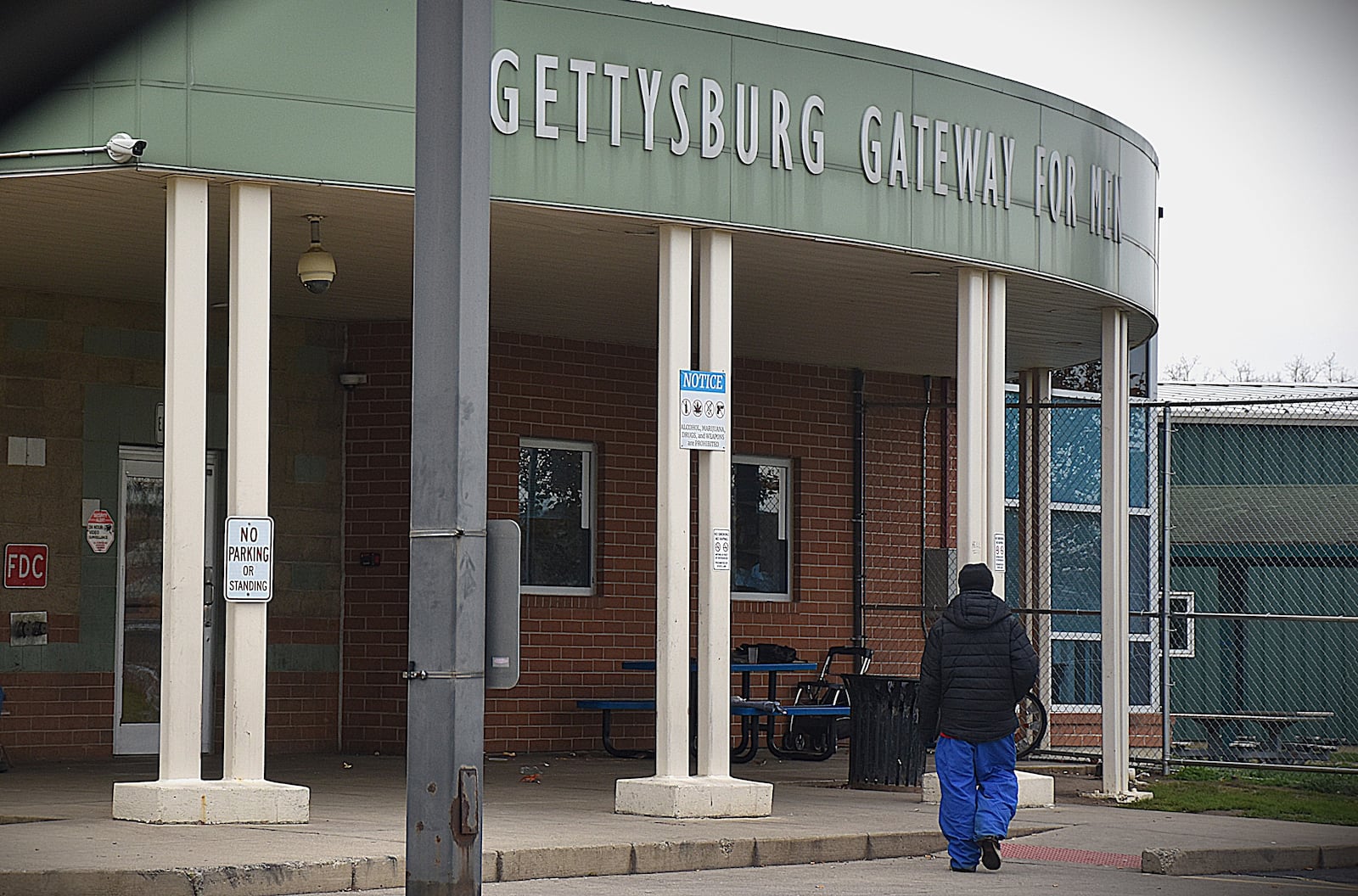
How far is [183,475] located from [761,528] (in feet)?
29.5

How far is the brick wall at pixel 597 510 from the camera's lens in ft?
51.7

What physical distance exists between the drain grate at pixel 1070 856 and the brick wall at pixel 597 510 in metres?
5.89

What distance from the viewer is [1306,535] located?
81.6 feet

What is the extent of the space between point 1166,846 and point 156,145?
22.8 feet

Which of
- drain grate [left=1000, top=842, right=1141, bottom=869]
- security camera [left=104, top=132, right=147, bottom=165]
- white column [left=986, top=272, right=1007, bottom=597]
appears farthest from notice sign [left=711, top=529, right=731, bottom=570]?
security camera [left=104, top=132, right=147, bottom=165]

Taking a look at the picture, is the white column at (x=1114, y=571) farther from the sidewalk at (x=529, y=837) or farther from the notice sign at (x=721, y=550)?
the notice sign at (x=721, y=550)

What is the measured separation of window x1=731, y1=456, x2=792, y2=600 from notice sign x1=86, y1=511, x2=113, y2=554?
6.18 metres

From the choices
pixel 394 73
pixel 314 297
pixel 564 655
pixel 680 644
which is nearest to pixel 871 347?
pixel 564 655

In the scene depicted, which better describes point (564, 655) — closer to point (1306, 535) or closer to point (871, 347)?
point (871, 347)

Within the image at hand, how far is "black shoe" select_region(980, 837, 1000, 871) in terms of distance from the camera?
973 cm

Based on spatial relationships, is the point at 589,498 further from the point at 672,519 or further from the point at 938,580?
the point at 672,519

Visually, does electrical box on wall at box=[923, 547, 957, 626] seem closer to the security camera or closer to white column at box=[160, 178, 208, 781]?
white column at box=[160, 178, 208, 781]

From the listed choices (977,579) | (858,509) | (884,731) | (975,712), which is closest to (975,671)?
(975,712)

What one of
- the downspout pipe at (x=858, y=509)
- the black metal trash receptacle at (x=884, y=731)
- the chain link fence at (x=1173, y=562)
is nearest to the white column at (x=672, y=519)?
the black metal trash receptacle at (x=884, y=731)
